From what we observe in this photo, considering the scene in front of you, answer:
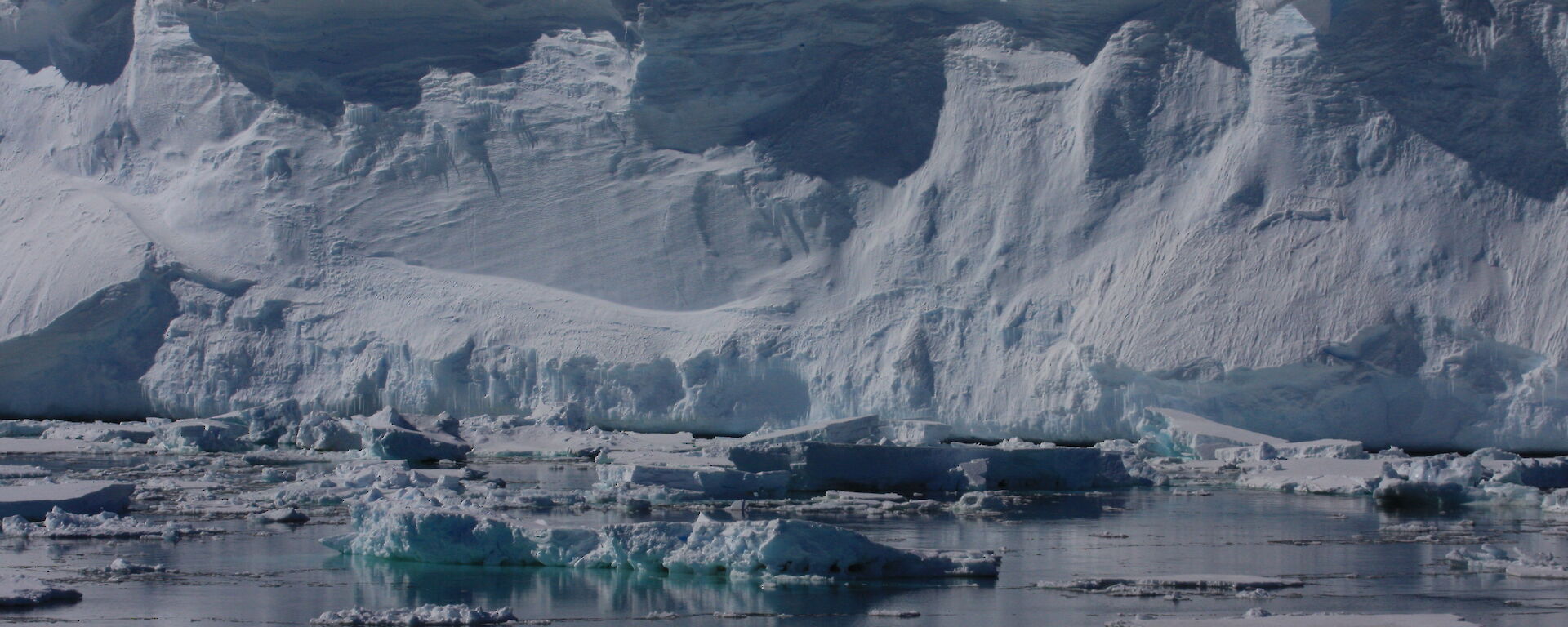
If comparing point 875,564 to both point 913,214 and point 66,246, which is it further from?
point 66,246

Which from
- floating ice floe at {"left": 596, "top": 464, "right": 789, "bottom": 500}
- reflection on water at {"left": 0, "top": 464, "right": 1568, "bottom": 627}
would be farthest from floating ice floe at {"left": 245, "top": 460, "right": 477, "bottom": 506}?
floating ice floe at {"left": 596, "top": 464, "right": 789, "bottom": 500}

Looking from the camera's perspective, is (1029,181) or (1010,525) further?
(1029,181)

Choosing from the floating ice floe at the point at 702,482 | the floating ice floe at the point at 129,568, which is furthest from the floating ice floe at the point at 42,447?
the floating ice floe at the point at 129,568

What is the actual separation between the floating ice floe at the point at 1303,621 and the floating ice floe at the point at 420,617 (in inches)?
121

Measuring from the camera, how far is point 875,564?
32.9 feet

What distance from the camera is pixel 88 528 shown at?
12000 millimetres

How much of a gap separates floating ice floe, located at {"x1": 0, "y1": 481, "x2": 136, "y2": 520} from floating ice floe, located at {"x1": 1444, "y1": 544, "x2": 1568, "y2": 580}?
31.9 feet

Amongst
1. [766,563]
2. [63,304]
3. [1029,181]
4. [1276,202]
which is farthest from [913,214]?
[766,563]

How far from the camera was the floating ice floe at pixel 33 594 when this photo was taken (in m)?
8.87

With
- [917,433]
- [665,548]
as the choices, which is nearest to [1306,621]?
[665,548]

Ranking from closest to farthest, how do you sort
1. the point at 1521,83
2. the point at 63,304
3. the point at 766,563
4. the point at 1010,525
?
1. the point at 766,563
2. the point at 1010,525
3. the point at 1521,83
4. the point at 63,304

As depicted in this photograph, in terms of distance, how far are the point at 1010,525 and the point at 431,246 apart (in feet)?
45.6

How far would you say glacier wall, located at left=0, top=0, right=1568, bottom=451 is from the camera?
19.6m

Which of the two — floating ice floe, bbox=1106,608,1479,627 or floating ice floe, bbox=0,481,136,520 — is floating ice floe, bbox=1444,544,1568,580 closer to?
floating ice floe, bbox=1106,608,1479,627
